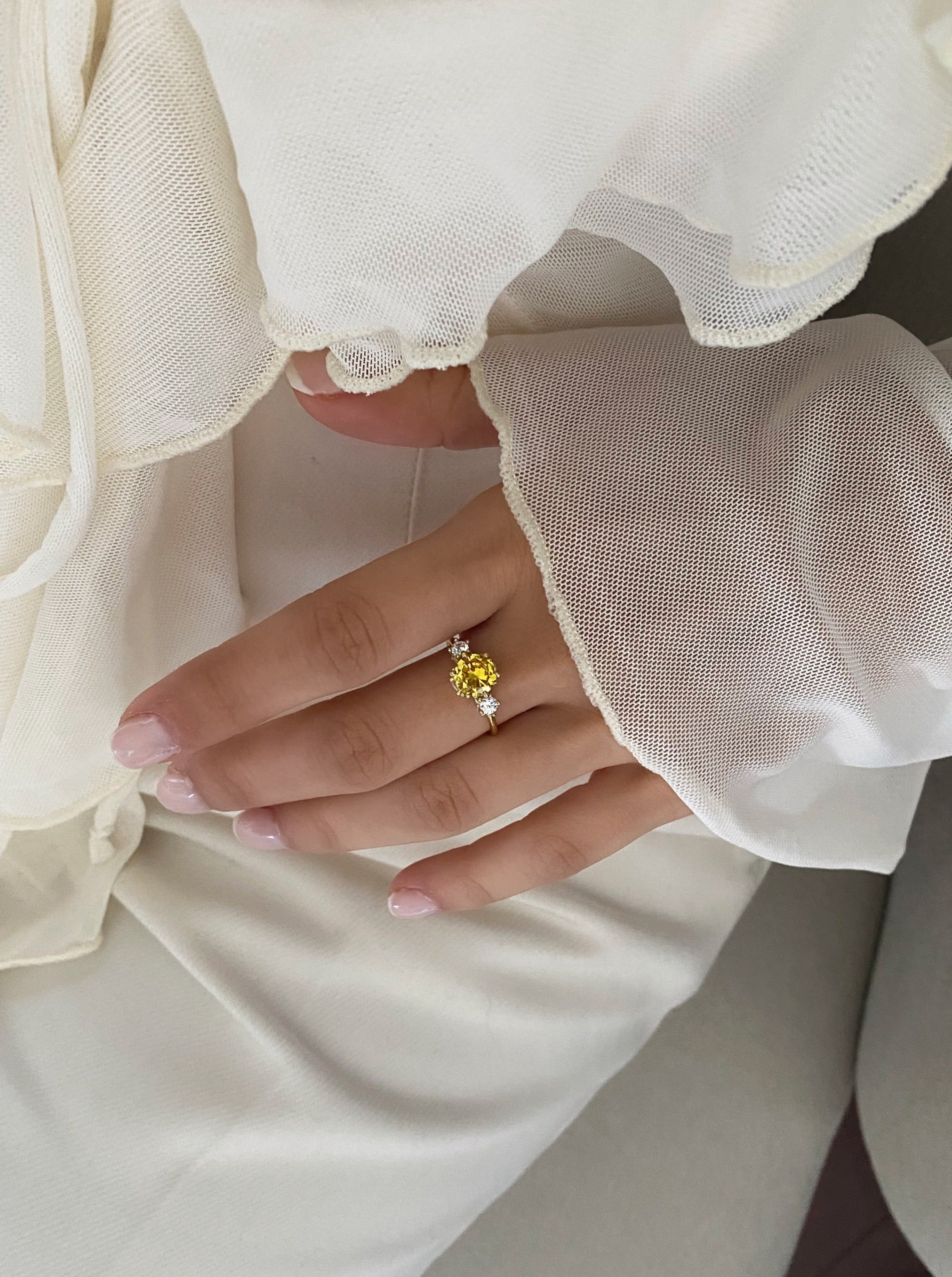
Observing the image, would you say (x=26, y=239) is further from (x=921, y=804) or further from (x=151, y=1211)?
(x=921, y=804)

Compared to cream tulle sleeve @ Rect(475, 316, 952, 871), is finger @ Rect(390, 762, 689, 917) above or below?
below

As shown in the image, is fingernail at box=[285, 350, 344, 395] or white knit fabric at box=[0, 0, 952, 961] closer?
white knit fabric at box=[0, 0, 952, 961]

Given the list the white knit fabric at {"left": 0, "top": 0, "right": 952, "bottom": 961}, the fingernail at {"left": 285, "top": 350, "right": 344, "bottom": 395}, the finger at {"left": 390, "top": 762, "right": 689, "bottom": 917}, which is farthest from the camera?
the finger at {"left": 390, "top": 762, "right": 689, "bottom": 917}

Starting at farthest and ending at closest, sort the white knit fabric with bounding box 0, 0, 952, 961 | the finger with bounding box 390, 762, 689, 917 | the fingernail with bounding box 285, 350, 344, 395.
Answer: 1. the finger with bounding box 390, 762, 689, 917
2. the fingernail with bounding box 285, 350, 344, 395
3. the white knit fabric with bounding box 0, 0, 952, 961

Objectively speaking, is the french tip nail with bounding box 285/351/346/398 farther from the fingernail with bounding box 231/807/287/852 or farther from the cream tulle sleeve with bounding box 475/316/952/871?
the fingernail with bounding box 231/807/287/852

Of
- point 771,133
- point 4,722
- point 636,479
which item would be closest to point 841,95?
point 771,133

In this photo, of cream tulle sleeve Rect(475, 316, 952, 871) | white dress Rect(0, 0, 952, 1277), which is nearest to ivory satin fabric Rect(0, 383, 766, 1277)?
white dress Rect(0, 0, 952, 1277)

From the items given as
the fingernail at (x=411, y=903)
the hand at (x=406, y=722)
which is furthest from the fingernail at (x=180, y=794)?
the fingernail at (x=411, y=903)
